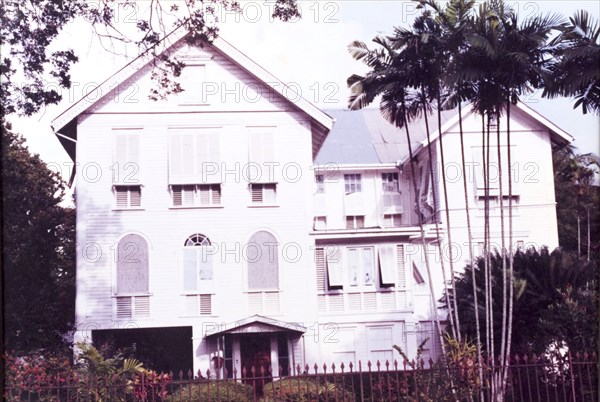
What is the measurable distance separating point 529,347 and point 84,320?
8.19 metres

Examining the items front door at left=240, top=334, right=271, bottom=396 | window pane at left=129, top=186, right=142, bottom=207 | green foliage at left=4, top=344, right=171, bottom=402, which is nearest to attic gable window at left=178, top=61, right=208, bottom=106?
window pane at left=129, top=186, right=142, bottom=207

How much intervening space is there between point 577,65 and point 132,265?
8.75m

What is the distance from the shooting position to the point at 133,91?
619 inches

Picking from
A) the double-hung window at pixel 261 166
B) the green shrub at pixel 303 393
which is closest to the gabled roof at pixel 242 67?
the double-hung window at pixel 261 166

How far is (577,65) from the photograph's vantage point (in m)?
12.6

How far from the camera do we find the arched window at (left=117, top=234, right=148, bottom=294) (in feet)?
50.2

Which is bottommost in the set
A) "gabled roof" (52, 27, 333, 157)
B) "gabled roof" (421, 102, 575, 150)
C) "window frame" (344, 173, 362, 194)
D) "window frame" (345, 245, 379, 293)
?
"window frame" (345, 245, 379, 293)

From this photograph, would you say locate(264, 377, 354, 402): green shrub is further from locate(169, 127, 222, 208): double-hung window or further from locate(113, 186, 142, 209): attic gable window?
locate(113, 186, 142, 209): attic gable window

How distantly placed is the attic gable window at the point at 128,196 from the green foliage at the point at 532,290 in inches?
249

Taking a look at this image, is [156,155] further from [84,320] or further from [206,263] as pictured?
→ [84,320]

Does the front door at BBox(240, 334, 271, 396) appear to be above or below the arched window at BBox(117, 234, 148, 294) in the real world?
below

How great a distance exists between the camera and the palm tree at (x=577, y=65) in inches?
485

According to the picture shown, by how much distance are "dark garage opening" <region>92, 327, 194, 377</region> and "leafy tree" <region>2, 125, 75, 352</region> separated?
0.84 m

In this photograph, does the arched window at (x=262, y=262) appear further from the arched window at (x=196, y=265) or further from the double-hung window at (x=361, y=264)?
the double-hung window at (x=361, y=264)
